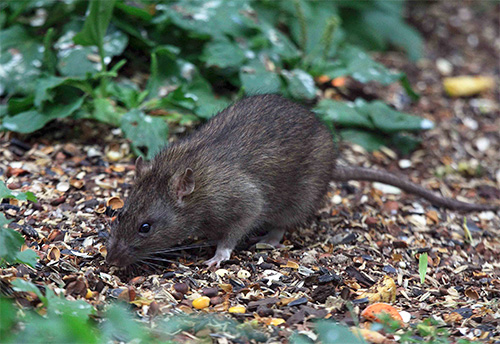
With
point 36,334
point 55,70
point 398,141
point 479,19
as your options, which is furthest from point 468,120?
point 36,334

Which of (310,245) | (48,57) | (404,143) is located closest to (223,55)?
(48,57)

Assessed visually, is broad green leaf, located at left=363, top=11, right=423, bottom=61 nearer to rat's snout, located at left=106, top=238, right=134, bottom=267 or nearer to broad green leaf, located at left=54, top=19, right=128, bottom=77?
broad green leaf, located at left=54, top=19, right=128, bottom=77

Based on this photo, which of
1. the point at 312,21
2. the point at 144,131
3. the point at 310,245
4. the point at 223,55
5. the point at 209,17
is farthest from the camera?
the point at 312,21

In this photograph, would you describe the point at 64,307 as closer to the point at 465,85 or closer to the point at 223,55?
the point at 223,55

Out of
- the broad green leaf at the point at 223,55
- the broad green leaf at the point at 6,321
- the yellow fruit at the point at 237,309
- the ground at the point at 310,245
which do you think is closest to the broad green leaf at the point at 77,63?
the ground at the point at 310,245

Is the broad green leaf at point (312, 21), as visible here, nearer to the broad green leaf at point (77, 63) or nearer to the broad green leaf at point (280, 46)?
the broad green leaf at point (280, 46)
